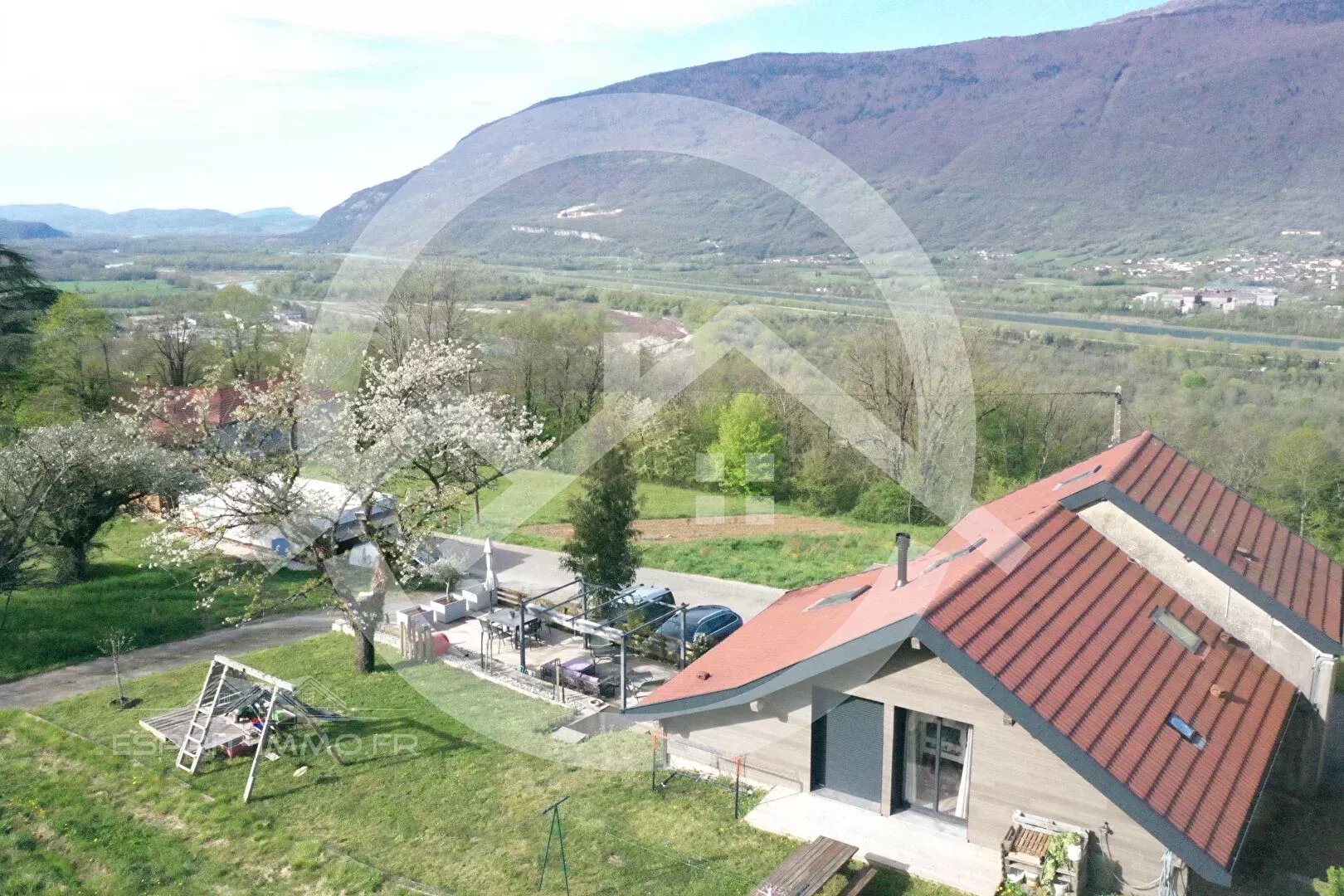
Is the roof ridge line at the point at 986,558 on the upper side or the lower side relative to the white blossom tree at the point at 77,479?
upper

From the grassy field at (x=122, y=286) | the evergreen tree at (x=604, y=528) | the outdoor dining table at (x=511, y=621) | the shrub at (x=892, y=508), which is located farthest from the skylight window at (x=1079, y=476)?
the grassy field at (x=122, y=286)

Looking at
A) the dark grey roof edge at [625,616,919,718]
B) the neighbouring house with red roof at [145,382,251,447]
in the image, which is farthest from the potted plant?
the neighbouring house with red roof at [145,382,251,447]

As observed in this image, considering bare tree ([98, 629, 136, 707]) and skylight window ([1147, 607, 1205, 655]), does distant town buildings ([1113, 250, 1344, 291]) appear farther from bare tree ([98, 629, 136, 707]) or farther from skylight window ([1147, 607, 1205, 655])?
bare tree ([98, 629, 136, 707])

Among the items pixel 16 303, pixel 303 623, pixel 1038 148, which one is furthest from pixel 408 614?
pixel 1038 148

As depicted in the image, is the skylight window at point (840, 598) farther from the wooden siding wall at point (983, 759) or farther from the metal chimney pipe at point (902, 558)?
the wooden siding wall at point (983, 759)

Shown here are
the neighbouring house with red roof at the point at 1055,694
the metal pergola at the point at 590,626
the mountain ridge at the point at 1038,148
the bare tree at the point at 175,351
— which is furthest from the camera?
the bare tree at the point at 175,351

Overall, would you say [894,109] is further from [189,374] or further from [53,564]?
[53,564]

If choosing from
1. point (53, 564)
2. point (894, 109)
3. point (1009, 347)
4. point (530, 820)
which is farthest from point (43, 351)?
point (894, 109)
